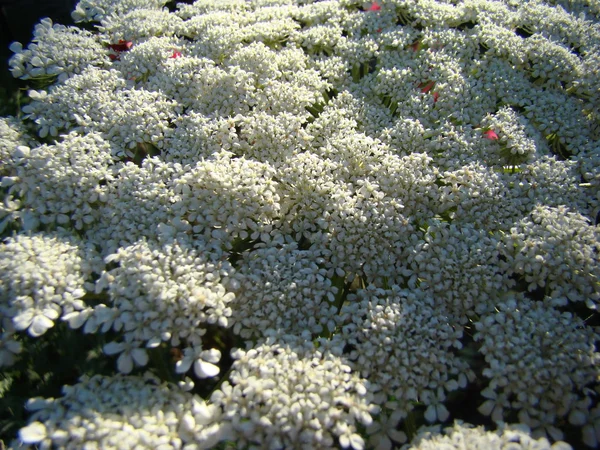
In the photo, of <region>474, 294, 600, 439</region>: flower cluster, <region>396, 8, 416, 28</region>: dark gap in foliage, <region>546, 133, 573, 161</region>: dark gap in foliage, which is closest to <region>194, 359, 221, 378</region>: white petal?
<region>474, 294, 600, 439</region>: flower cluster

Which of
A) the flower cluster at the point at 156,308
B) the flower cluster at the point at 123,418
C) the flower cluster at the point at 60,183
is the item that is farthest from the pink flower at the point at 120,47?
the flower cluster at the point at 123,418

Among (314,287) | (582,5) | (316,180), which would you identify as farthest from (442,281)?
(582,5)

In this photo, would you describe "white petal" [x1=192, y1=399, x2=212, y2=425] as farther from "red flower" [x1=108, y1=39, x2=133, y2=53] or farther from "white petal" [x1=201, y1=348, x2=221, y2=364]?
"red flower" [x1=108, y1=39, x2=133, y2=53]

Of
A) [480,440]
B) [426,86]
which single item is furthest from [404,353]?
[426,86]

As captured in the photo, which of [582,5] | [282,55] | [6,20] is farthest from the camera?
[6,20]

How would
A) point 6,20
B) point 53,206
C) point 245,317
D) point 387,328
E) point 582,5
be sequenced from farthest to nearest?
1. point 6,20
2. point 582,5
3. point 53,206
4. point 245,317
5. point 387,328

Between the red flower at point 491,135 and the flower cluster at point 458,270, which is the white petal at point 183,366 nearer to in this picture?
the flower cluster at point 458,270

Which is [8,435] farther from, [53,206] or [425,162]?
[425,162]
